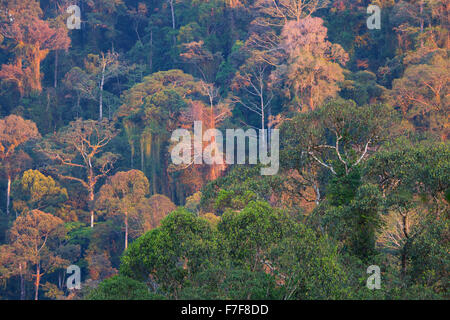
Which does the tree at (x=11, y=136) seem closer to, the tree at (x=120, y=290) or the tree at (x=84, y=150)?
the tree at (x=84, y=150)

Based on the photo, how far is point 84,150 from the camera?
35906 mm

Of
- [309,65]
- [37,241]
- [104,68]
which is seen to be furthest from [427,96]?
[104,68]

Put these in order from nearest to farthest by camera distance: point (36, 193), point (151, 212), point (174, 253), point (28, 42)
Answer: point (174, 253) → point (151, 212) → point (36, 193) → point (28, 42)

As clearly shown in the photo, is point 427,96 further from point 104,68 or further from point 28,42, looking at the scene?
point 28,42

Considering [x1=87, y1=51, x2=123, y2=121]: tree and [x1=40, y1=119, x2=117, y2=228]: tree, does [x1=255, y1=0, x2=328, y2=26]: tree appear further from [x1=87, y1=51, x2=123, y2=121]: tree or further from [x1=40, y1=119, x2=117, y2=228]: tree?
[x1=40, y1=119, x2=117, y2=228]: tree

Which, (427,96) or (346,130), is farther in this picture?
(427,96)

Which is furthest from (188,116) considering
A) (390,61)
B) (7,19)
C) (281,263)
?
(281,263)

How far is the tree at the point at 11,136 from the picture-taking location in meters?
36.0

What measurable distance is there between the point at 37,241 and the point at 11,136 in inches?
345

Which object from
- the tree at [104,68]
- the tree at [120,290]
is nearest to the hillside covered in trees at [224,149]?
the tree at [120,290]

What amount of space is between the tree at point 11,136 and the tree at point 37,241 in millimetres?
6042

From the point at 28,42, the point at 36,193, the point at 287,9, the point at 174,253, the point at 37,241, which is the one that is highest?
the point at 287,9

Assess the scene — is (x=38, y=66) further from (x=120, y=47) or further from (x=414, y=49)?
(x=414, y=49)

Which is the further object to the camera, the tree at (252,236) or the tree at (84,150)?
the tree at (84,150)
